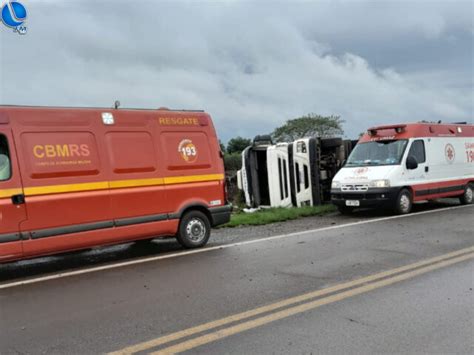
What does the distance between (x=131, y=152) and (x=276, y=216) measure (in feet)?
19.3

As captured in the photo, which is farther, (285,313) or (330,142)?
(330,142)

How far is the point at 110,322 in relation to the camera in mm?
4969

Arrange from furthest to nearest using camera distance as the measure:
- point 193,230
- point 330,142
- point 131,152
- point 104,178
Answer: point 330,142
point 193,230
point 131,152
point 104,178

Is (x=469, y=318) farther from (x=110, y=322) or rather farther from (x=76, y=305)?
(x=76, y=305)

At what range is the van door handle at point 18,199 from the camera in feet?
23.2

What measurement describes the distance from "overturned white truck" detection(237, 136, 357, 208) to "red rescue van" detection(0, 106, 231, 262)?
6632 millimetres

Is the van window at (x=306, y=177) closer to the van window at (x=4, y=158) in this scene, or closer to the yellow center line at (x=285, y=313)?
the yellow center line at (x=285, y=313)

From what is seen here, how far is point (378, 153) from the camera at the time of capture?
14125 millimetres

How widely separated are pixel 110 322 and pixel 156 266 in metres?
2.67

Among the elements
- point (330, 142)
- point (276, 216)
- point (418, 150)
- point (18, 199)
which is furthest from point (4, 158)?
point (330, 142)

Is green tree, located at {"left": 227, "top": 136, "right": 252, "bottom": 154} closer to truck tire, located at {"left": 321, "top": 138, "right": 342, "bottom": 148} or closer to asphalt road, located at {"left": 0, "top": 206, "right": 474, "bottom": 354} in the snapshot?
truck tire, located at {"left": 321, "top": 138, "right": 342, "bottom": 148}

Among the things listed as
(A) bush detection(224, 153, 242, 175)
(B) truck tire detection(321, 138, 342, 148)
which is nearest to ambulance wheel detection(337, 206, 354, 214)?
(B) truck tire detection(321, 138, 342, 148)

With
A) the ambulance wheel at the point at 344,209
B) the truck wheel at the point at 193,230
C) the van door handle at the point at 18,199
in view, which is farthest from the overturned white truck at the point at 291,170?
the van door handle at the point at 18,199

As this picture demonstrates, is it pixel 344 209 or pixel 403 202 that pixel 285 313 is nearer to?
pixel 403 202
